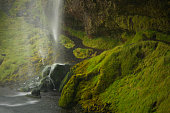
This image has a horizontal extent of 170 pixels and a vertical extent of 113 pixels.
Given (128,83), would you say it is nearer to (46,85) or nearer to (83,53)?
(46,85)

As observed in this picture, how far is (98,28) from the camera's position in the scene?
52.9 feet

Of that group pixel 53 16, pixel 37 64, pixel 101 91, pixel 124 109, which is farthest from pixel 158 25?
pixel 53 16

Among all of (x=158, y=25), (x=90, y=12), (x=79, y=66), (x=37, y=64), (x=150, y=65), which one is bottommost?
(x=37, y=64)

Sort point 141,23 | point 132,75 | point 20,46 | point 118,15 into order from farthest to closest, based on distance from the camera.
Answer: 1. point 20,46
2. point 118,15
3. point 141,23
4. point 132,75

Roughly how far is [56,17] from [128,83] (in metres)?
19.4

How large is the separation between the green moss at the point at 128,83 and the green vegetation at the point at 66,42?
11805 mm

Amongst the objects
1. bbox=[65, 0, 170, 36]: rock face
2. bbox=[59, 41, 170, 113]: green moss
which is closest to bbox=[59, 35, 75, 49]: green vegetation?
bbox=[65, 0, 170, 36]: rock face

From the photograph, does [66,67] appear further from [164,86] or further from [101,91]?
[164,86]

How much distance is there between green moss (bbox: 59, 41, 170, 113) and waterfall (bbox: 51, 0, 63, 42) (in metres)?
15.2

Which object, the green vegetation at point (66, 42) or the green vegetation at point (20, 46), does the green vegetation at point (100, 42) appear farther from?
the green vegetation at point (20, 46)

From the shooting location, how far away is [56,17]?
23.0 metres

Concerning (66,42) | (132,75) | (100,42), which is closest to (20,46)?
(66,42)

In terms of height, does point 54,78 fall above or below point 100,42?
below

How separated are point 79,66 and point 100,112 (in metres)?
3.67
